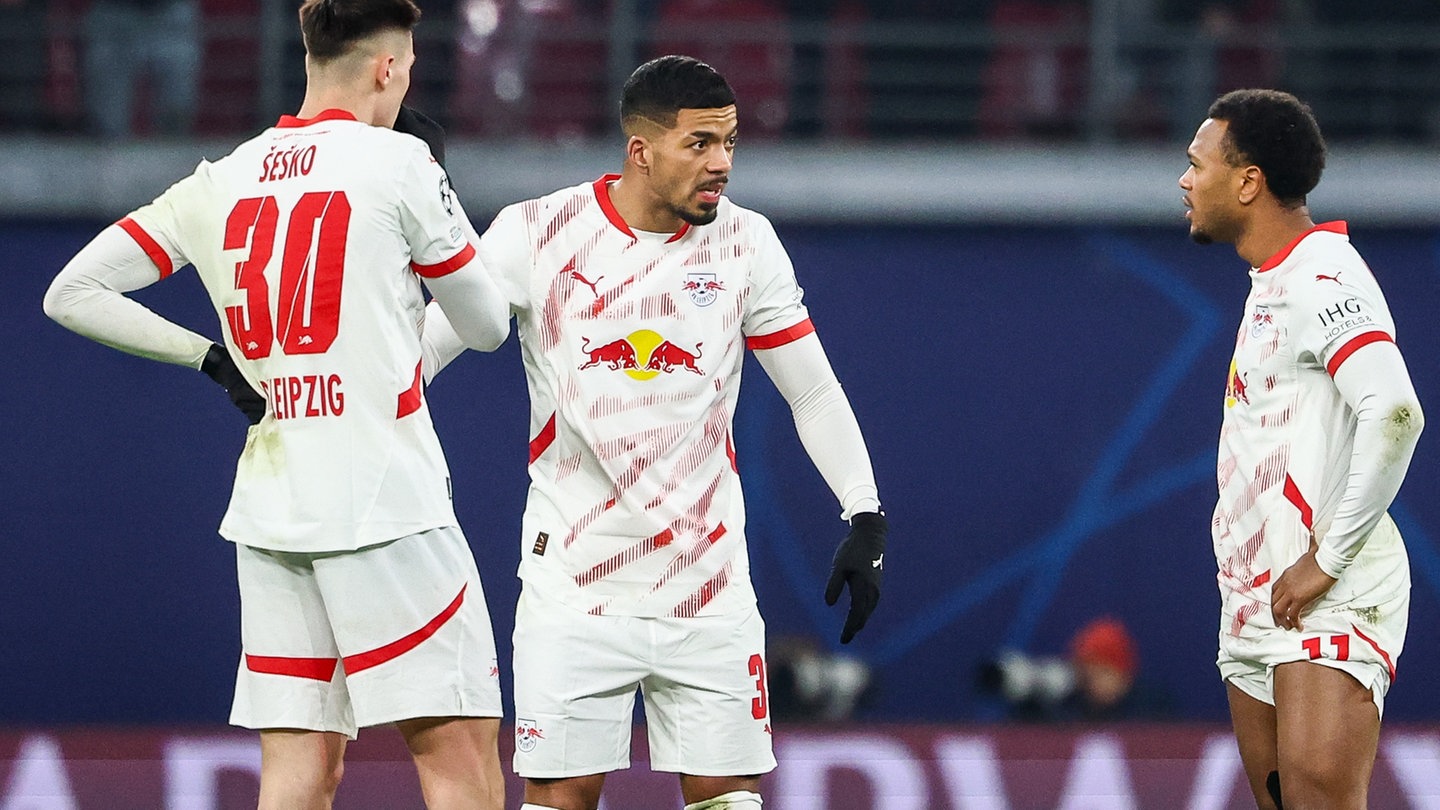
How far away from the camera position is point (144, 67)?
A: 9.02m

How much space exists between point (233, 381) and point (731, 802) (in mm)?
1308

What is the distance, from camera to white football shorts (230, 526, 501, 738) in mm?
3500

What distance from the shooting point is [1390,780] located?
244 inches

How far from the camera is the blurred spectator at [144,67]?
28.9 feet

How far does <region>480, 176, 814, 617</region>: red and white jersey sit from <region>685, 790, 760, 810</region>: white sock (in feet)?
1.24

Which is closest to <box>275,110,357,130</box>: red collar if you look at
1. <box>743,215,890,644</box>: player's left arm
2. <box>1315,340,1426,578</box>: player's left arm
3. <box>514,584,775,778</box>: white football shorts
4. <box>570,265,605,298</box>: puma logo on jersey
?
<box>570,265,605,298</box>: puma logo on jersey

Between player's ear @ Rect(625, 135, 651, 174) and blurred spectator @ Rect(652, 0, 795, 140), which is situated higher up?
blurred spectator @ Rect(652, 0, 795, 140)

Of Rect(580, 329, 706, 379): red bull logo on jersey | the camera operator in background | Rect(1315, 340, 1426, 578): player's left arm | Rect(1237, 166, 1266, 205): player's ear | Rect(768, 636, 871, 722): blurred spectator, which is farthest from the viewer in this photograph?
the camera operator in background

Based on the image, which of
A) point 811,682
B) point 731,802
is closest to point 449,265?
point 731,802

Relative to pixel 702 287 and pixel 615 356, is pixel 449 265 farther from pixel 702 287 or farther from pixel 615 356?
pixel 702 287

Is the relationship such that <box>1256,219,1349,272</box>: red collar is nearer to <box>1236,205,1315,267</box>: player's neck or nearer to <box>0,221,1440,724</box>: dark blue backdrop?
<box>1236,205,1315,267</box>: player's neck

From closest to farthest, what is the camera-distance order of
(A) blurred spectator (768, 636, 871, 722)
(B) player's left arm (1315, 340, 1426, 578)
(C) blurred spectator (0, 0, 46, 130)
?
1. (B) player's left arm (1315, 340, 1426, 578)
2. (A) blurred spectator (768, 636, 871, 722)
3. (C) blurred spectator (0, 0, 46, 130)

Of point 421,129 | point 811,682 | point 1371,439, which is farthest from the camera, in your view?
point 811,682

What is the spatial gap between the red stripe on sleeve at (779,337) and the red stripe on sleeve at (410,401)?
77 centimetres
